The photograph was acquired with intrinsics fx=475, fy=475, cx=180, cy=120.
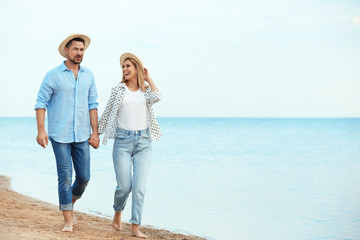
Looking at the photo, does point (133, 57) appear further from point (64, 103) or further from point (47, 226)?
point (47, 226)

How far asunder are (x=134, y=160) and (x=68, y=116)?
0.79 metres

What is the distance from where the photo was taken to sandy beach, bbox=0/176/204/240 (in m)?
4.62

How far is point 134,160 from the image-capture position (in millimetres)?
4840

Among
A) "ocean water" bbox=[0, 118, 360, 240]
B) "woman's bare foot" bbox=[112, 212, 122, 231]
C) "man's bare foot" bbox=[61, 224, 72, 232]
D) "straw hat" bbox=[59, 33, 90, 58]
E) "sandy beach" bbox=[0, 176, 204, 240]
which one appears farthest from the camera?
"ocean water" bbox=[0, 118, 360, 240]

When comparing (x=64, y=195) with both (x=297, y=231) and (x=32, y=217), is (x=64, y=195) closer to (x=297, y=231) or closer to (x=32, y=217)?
(x=32, y=217)

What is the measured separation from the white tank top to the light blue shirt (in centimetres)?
38

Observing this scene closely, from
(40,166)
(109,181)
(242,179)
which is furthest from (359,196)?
(40,166)

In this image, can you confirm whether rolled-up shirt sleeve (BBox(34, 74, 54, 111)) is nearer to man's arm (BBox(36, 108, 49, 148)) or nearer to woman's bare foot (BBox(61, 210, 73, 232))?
man's arm (BBox(36, 108, 49, 148))

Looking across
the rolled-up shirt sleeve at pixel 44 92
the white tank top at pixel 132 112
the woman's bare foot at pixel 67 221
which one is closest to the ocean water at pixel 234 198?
the woman's bare foot at pixel 67 221

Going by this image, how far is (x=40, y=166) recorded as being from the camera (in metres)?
14.9

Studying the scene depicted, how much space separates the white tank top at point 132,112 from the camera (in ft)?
15.8

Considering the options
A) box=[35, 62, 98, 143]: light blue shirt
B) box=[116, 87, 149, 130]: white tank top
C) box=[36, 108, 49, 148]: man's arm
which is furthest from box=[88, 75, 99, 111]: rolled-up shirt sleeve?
box=[36, 108, 49, 148]: man's arm

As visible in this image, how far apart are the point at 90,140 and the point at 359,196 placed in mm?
7302

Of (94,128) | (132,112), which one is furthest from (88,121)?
(132,112)
